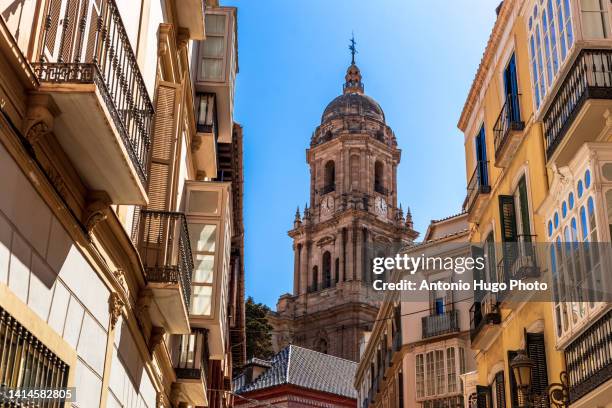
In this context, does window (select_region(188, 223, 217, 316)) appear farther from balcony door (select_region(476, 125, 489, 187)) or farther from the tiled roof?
the tiled roof

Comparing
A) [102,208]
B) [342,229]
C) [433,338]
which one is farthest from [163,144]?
[342,229]

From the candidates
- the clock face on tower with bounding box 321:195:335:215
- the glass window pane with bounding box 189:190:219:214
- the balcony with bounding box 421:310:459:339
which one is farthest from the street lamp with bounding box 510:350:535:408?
the clock face on tower with bounding box 321:195:335:215

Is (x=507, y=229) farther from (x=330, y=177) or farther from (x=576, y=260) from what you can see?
(x=330, y=177)

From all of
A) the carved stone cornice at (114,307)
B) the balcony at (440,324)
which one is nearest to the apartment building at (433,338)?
the balcony at (440,324)

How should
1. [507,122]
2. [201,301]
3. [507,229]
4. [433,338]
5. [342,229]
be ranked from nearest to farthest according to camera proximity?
[201,301]
[507,229]
[507,122]
[433,338]
[342,229]

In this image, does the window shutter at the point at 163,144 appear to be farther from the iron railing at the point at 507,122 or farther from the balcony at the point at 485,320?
the balcony at the point at 485,320

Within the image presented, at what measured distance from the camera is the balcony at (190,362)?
13.1 m

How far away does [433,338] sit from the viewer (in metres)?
27.3

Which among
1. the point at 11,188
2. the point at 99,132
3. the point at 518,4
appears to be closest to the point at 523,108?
the point at 518,4

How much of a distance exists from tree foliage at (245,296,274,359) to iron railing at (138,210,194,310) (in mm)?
54713

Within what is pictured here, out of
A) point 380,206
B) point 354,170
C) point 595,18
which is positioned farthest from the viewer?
point 354,170

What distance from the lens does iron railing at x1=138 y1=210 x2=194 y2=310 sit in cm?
982

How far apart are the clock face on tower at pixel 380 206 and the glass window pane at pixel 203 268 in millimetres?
61267

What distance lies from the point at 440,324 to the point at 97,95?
2280cm
